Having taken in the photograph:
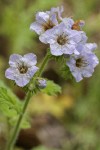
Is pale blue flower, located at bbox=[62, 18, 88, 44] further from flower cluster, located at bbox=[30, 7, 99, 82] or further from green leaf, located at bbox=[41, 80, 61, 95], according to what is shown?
green leaf, located at bbox=[41, 80, 61, 95]

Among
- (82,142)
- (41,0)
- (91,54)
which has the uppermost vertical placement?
(41,0)

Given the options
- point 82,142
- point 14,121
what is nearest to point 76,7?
point 82,142

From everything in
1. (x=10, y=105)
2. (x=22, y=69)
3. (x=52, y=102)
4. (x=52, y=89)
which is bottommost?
(x=52, y=102)

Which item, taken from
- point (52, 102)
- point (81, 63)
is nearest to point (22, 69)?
point (81, 63)

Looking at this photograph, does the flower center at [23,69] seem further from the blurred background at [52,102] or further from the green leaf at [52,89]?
the blurred background at [52,102]

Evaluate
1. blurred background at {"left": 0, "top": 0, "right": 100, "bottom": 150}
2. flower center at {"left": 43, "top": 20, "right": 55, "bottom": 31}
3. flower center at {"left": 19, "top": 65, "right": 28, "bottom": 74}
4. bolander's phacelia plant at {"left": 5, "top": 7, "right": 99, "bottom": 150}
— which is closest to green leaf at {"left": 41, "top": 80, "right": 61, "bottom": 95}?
bolander's phacelia plant at {"left": 5, "top": 7, "right": 99, "bottom": 150}

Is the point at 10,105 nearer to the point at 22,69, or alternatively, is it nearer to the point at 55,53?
the point at 22,69

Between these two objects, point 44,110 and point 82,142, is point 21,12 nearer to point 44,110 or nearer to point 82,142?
point 44,110
